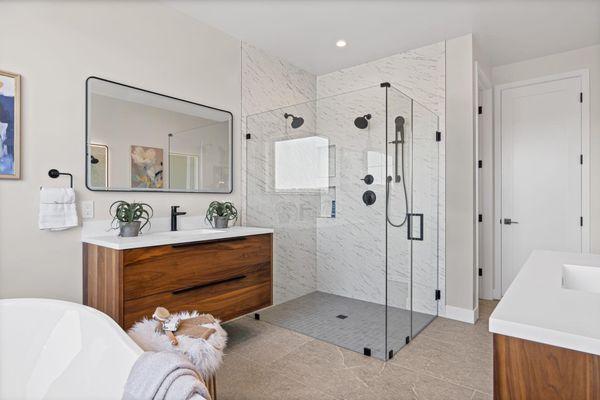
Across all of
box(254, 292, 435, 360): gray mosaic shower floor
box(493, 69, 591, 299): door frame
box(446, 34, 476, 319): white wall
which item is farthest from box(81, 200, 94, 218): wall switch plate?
box(493, 69, 591, 299): door frame

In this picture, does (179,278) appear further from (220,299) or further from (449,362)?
(449,362)

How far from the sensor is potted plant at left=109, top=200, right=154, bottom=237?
226 centimetres

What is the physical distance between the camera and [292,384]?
212 centimetres

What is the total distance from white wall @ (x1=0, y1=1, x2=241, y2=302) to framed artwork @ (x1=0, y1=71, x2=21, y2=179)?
4cm

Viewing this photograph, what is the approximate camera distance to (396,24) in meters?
3.00

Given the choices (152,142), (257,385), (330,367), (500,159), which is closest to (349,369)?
(330,367)

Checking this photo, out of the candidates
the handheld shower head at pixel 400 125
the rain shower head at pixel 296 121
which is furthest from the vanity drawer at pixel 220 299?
the handheld shower head at pixel 400 125

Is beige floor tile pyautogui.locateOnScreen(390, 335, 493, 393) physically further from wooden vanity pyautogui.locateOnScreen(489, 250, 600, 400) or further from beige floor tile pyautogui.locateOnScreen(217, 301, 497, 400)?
wooden vanity pyautogui.locateOnScreen(489, 250, 600, 400)

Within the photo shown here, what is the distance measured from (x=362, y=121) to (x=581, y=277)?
1.88 m

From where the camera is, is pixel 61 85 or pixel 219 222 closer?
pixel 61 85

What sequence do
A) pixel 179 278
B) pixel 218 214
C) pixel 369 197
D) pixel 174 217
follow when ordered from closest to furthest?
pixel 179 278, pixel 174 217, pixel 369 197, pixel 218 214

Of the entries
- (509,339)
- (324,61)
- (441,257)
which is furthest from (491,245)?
(509,339)

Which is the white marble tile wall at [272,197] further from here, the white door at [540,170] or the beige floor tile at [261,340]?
the white door at [540,170]

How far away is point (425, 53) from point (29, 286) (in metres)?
3.79
